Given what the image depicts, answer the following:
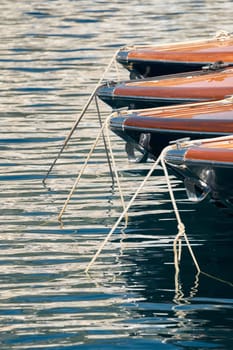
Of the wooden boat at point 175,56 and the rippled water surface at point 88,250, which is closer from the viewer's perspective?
the rippled water surface at point 88,250

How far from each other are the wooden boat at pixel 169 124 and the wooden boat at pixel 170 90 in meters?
0.65

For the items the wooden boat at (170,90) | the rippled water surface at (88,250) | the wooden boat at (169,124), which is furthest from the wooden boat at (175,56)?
the wooden boat at (169,124)

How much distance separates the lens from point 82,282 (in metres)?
8.31

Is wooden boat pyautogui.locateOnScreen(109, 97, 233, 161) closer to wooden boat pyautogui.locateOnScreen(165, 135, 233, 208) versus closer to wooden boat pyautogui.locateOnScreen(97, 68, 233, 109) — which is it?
wooden boat pyautogui.locateOnScreen(97, 68, 233, 109)

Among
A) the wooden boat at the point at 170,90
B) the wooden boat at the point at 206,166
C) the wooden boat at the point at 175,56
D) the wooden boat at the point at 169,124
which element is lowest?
the wooden boat at the point at 175,56

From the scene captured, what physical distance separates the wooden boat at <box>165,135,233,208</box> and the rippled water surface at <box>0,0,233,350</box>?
1.59 ft

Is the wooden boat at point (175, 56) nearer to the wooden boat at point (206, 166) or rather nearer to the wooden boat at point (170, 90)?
the wooden boat at point (170, 90)

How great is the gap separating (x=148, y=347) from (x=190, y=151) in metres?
1.88

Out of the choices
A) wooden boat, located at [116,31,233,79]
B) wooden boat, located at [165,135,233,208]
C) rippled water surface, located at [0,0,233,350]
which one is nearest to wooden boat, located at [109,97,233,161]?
rippled water surface, located at [0,0,233,350]

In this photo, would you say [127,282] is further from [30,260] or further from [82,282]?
[30,260]

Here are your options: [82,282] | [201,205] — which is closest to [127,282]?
[82,282]

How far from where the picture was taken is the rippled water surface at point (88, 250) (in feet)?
24.3

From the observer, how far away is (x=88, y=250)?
9.10m

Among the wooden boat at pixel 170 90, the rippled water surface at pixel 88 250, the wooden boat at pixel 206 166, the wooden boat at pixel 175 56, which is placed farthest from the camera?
the wooden boat at pixel 175 56
